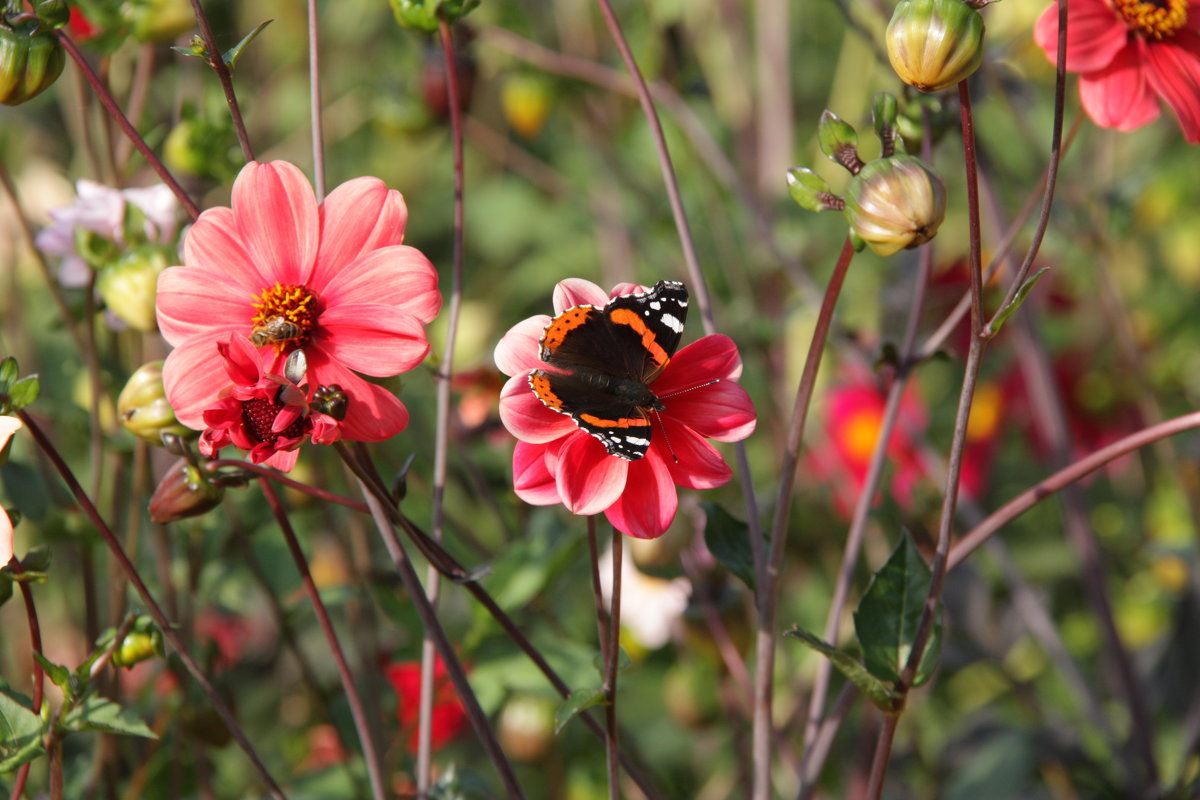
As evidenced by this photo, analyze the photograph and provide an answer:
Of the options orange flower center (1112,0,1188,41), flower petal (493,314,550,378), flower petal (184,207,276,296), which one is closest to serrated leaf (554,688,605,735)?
flower petal (493,314,550,378)

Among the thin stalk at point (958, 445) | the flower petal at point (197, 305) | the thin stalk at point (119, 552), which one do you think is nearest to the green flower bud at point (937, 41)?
the thin stalk at point (958, 445)

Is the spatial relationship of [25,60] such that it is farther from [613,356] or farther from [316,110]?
[613,356]

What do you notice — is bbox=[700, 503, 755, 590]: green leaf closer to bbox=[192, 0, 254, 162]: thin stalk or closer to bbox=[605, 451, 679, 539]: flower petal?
bbox=[605, 451, 679, 539]: flower petal

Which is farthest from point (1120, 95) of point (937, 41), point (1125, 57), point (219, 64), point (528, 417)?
point (219, 64)

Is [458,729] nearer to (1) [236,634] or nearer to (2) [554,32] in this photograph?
(1) [236,634]

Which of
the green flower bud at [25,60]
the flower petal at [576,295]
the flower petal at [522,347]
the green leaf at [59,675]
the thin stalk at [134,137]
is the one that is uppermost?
the green flower bud at [25,60]

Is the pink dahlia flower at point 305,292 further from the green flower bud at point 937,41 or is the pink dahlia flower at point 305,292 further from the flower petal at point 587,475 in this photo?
the green flower bud at point 937,41
